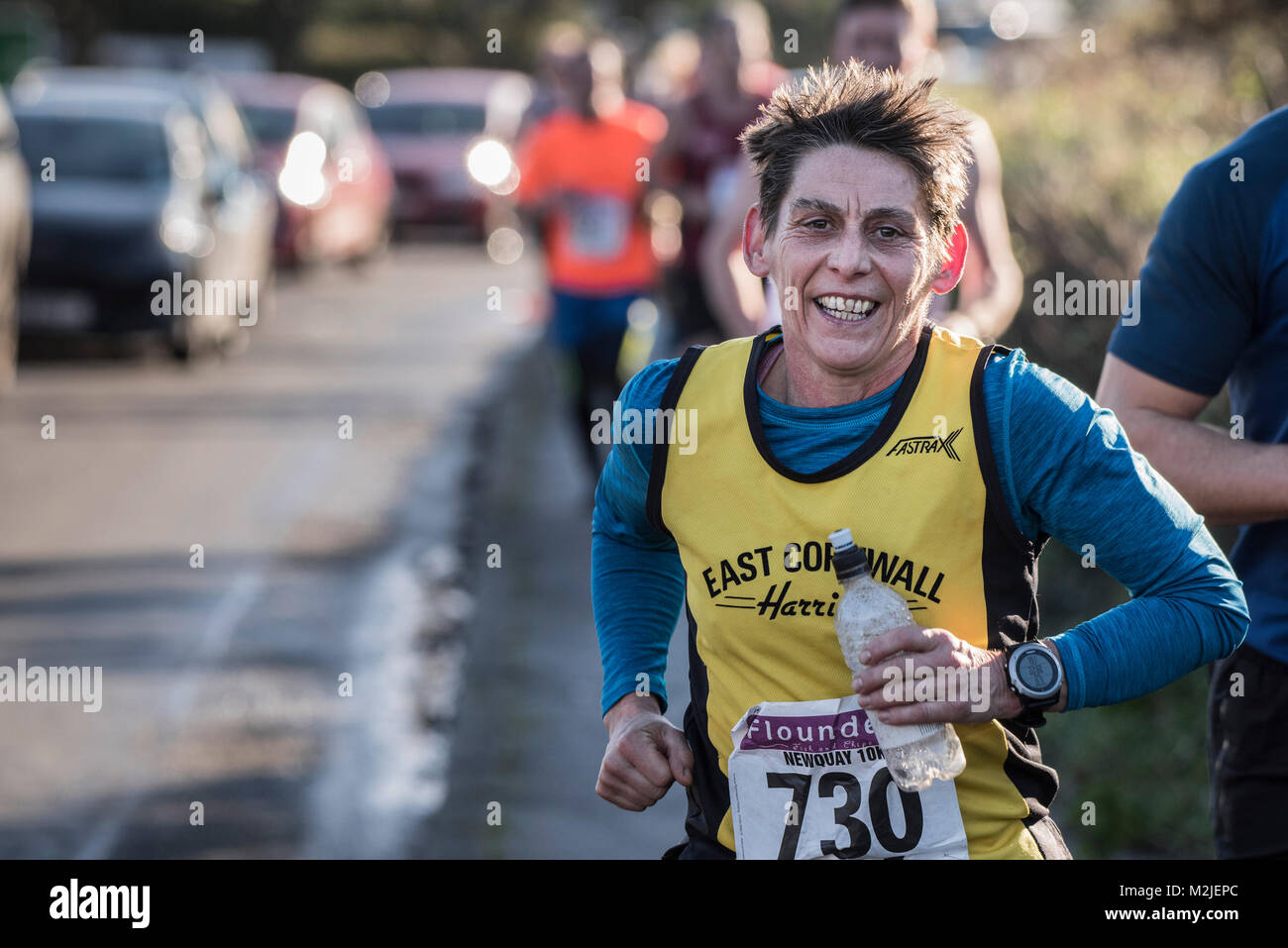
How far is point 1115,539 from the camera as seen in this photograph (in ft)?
8.05

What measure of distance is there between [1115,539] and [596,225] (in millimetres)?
6891

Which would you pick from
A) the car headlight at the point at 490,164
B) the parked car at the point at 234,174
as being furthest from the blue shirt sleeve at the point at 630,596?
the car headlight at the point at 490,164

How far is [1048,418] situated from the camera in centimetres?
244

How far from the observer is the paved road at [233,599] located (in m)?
5.69

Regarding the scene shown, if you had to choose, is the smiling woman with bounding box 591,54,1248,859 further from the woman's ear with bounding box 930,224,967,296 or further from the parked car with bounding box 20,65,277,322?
the parked car with bounding box 20,65,277,322

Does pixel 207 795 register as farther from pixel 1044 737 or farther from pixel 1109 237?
pixel 1109 237

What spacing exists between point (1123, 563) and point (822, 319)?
0.52 m

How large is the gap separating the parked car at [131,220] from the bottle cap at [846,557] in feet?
39.4

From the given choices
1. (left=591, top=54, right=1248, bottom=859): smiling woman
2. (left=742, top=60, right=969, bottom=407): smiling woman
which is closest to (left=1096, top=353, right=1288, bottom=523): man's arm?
(left=591, top=54, right=1248, bottom=859): smiling woman

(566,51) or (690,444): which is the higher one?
(566,51)

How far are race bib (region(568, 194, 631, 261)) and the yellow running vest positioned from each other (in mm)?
6558

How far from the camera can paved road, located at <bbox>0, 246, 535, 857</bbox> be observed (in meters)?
5.69

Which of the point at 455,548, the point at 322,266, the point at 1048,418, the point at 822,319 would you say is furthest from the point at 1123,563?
the point at 322,266
